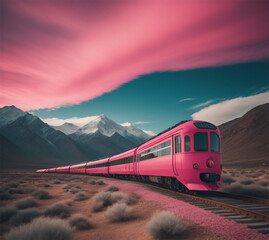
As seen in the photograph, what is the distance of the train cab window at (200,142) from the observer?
36.1ft

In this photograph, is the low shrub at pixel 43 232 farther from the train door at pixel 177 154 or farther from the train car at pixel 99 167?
the train car at pixel 99 167

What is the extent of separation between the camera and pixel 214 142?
1146cm

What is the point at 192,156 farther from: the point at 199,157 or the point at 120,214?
the point at 120,214

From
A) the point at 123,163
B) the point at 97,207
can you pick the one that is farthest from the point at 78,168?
the point at 97,207

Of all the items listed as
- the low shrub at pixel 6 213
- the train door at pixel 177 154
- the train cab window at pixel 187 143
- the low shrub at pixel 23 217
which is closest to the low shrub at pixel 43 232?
the low shrub at pixel 23 217


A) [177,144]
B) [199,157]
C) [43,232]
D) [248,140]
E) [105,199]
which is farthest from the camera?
[248,140]

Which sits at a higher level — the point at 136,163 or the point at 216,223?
the point at 136,163

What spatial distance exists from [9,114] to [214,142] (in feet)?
610

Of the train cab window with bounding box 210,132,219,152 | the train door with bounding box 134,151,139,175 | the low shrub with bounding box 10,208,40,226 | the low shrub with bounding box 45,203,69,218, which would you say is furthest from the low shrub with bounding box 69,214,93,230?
the train door with bounding box 134,151,139,175

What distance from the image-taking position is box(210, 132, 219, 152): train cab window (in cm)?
1129

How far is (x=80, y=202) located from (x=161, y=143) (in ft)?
21.6

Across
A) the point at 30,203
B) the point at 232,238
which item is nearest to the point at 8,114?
the point at 30,203

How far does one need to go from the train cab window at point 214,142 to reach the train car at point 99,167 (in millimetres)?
25232

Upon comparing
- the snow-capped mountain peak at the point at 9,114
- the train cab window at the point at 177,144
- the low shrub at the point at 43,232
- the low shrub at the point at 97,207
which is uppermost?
the snow-capped mountain peak at the point at 9,114
